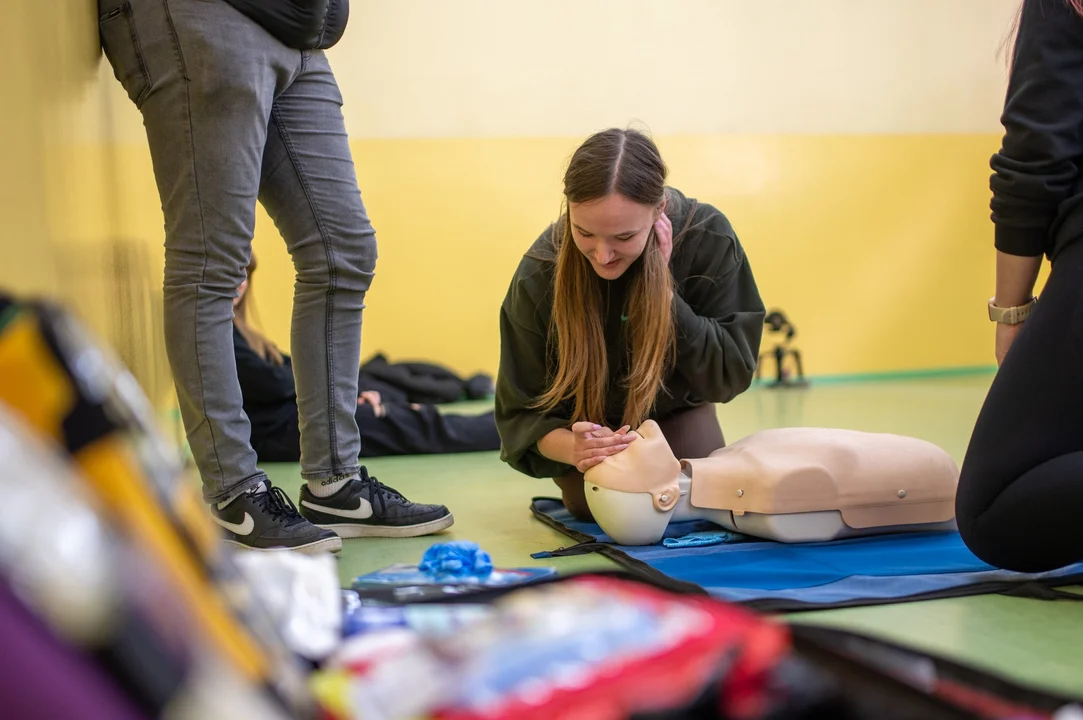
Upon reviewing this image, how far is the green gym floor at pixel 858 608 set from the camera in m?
1.19

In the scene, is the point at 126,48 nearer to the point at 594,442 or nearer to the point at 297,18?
the point at 297,18

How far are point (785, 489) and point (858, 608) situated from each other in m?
0.36

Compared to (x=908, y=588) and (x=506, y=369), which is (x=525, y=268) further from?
(x=908, y=588)

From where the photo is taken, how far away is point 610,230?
1715 mm

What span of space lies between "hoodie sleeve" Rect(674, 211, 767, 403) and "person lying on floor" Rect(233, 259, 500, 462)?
1.24m

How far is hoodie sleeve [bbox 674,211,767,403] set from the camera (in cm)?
189

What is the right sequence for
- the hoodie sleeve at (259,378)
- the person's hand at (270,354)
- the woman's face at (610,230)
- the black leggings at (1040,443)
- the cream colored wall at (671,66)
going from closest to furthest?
the black leggings at (1040,443)
the woman's face at (610,230)
the hoodie sleeve at (259,378)
the person's hand at (270,354)
the cream colored wall at (671,66)

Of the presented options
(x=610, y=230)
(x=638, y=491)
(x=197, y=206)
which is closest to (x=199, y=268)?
(x=197, y=206)

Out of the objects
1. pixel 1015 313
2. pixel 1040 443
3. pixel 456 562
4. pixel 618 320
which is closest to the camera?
pixel 456 562

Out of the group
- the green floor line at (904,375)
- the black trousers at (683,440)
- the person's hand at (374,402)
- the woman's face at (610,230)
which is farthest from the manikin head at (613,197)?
the green floor line at (904,375)

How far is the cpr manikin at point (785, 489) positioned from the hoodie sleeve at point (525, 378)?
18 centimetres

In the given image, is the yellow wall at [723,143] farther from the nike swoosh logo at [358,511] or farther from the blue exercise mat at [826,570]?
the blue exercise mat at [826,570]

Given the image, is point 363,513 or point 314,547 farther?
point 363,513

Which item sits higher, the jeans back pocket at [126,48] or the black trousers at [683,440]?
the jeans back pocket at [126,48]
